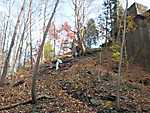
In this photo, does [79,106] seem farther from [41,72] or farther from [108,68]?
[41,72]

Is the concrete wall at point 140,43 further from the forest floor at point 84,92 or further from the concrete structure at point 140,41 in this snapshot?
the forest floor at point 84,92

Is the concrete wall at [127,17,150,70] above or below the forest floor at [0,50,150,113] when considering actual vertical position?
above

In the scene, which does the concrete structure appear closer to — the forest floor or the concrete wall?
the concrete wall

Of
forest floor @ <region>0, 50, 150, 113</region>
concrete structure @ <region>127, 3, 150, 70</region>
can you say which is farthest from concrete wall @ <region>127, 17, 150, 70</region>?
forest floor @ <region>0, 50, 150, 113</region>


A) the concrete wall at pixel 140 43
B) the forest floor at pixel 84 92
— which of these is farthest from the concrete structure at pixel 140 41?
the forest floor at pixel 84 92

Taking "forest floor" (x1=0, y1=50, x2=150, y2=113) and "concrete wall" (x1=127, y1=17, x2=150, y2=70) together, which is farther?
"concrete wall" (x1=127, y1=17, x2=150, y2=70)

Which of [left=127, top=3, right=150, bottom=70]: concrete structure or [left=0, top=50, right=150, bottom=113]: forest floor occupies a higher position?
[left=127, top=3, right=150, bottom=70]: concrete structure

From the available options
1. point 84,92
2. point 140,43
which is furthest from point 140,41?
point 84,92

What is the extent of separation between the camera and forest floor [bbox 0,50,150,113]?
54.0 ft

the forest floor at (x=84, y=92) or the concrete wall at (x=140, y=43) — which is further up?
the concrete wall at (x=140, y=43)

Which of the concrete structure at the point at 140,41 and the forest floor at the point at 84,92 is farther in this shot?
the concrete structure at the point at 140,41

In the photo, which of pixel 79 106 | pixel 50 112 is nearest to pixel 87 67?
pixel 79 106

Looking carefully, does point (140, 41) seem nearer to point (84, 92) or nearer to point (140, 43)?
point (140, 43)

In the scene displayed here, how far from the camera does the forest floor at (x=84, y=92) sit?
16453 mm
